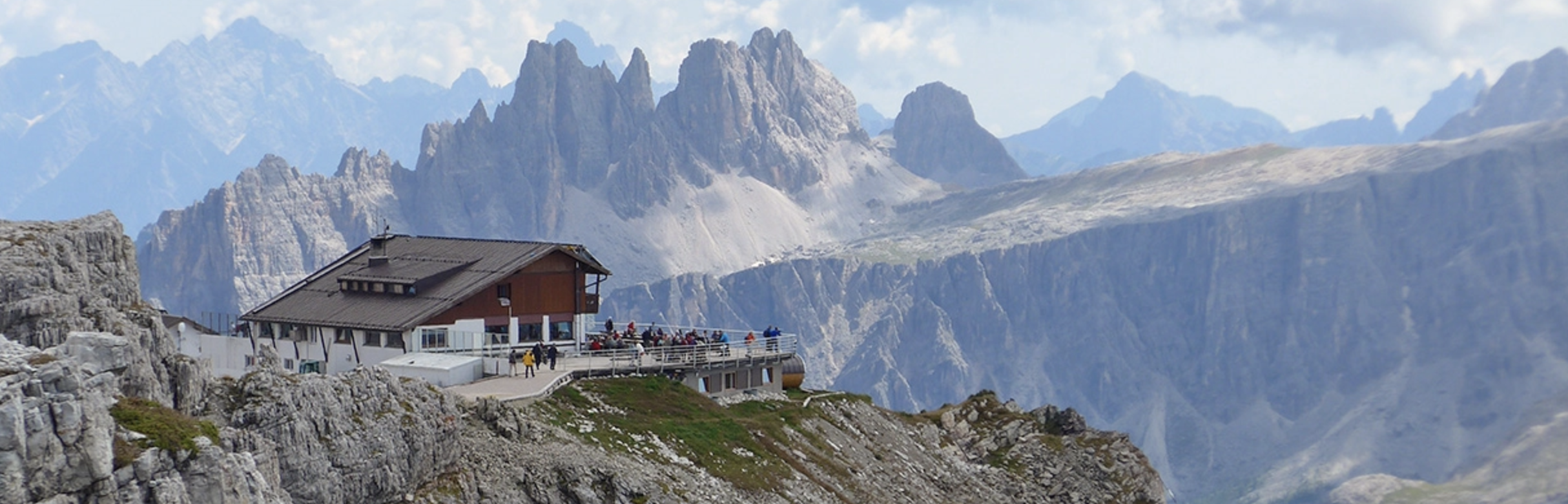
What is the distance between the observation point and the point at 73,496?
30.7m

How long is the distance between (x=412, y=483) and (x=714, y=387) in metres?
32.9

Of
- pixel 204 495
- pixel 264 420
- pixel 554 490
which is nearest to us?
pixel 204 495

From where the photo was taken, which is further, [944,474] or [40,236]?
[944,474]

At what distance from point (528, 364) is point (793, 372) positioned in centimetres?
2326

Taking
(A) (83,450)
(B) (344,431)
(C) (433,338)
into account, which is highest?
(C) (433,338)

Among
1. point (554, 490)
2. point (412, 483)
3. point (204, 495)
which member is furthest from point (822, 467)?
point (204, 495)

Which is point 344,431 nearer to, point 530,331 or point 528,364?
point 528,364

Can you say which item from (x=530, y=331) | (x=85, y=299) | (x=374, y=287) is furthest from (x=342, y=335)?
(x=85, y=299)

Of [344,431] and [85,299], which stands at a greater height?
[85,299]

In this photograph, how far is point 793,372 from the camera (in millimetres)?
87562

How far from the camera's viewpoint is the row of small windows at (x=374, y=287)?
74.4 m

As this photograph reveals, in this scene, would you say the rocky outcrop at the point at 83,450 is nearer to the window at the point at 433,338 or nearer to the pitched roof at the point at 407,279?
the pitched roof at the point at 407,279

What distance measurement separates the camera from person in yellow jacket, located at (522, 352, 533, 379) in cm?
6688

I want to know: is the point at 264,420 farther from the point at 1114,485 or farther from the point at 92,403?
the point at 1114,485
